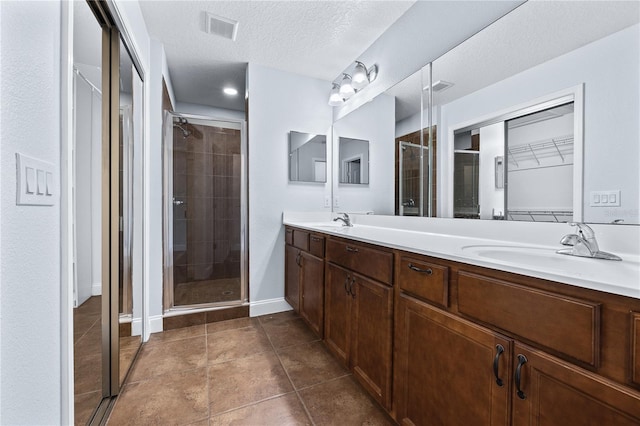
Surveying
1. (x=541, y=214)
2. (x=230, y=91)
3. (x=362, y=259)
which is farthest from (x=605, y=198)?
(x=230, y=91)

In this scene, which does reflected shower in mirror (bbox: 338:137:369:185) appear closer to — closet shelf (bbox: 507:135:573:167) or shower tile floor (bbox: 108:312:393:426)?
closet shelf (bbox: 507:135:573:167)

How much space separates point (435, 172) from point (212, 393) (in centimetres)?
188

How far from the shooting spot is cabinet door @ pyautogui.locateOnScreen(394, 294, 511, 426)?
2.70ft

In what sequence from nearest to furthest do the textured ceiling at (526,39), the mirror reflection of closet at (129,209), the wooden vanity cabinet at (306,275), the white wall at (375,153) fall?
the textured ceiling at (526,39) < the mirror reflection of closet at (129,209) < the wooden vanity cabinet at (306,275) < the white wall at (375,153)

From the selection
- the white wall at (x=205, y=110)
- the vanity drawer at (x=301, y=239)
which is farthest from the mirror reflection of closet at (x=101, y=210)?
the white wall at (x=205, y=110)

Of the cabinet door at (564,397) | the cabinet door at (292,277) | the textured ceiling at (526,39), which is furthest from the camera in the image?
the cabinet door at (292,277)

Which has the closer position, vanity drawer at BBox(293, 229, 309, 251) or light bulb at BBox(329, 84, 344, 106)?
vanity drawer at BBox(293, 229, 309, 251)

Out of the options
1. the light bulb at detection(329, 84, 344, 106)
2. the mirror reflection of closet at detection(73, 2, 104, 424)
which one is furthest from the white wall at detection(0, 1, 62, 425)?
the light bulb at detection(329, 84, 344, 106)

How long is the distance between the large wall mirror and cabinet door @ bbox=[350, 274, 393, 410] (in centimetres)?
70

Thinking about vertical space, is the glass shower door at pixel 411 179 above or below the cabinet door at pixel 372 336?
above

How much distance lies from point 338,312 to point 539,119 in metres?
1.45

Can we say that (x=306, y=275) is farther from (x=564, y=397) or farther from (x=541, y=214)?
(x=564, y=397)

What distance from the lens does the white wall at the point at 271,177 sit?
2674mm

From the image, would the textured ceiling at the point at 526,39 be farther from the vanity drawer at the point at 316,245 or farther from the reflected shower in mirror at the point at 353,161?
the vanity drawer at the point at 316,245
